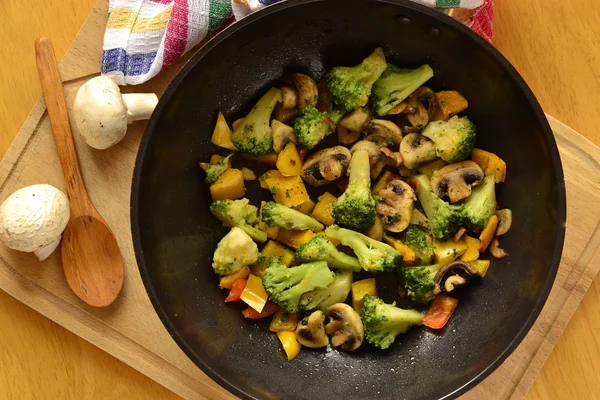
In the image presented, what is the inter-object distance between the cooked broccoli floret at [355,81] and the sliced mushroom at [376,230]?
38cm

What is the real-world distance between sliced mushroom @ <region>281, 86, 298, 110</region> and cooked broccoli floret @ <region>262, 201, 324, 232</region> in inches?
13.1

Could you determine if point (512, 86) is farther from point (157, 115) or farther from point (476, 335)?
point (157, 115)

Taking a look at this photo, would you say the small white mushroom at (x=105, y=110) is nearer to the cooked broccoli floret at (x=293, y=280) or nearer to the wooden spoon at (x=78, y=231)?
the wooden spoon at (x=78, y=231)

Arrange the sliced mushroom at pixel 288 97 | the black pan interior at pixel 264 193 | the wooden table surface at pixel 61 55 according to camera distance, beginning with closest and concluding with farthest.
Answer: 1. the black pan interior at pixel 264 193
2. the sliced mushroom at pixel 288 97
3. the wooden table surface at pixel 61 55

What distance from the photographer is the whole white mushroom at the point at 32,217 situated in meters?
2.18

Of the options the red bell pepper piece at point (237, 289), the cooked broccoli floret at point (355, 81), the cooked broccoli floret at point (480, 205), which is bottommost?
the red bell pepper piece at point (237, 289)

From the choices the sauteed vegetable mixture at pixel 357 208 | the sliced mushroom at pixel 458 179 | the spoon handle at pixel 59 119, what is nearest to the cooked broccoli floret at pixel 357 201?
the sauteed vegetable mixture at pixel 357 208

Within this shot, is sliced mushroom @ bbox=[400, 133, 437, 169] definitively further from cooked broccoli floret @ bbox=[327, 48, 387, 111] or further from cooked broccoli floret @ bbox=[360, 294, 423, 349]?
cooked broccoli floret @ bbox=[360, 294, 423, 349]

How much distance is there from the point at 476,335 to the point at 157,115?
1222 mm

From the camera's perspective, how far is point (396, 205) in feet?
7.29

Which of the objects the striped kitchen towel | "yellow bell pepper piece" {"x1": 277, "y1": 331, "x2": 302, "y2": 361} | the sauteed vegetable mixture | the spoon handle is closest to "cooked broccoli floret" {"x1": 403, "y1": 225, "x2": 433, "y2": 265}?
the sauteed vegetable mixture

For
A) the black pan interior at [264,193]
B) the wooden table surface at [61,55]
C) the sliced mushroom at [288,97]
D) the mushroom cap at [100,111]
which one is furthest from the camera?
the wooden table surface at [61,55]

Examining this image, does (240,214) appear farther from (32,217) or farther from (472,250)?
(472,250)

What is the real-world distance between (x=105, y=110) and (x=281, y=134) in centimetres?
57
